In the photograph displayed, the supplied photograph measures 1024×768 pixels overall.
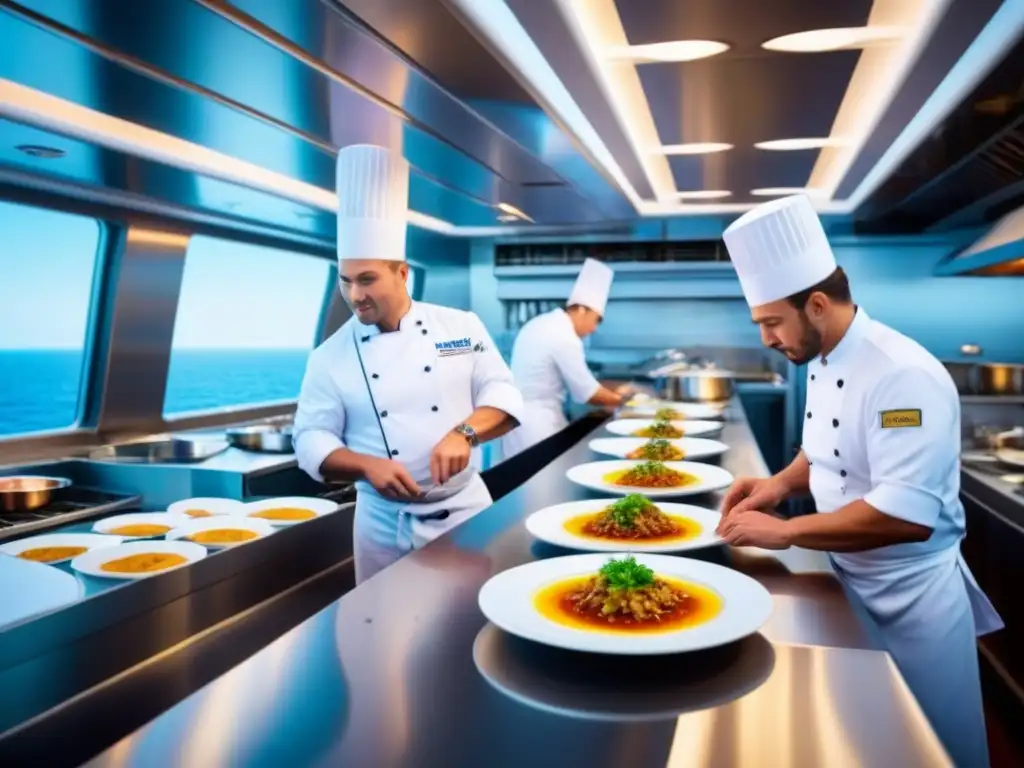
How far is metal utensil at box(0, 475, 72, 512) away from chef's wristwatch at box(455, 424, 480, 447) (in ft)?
5.51

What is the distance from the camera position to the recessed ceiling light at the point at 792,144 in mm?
3758

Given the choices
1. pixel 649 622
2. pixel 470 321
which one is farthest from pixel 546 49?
pixel 649 622

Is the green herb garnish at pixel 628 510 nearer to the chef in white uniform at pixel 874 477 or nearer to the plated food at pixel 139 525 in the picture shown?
the chef in white uniform at pixel 874 477

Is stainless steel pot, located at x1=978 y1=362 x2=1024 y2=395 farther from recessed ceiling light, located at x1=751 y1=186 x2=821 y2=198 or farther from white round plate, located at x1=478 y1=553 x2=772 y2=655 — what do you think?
white round plate, located at x1=478 y1=553 x2=772 y2=655

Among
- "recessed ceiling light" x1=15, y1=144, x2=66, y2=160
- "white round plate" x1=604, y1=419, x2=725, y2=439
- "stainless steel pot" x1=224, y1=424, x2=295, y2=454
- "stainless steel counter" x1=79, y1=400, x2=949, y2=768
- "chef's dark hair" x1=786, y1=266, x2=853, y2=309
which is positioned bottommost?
"stainless steel pot" x1=224, y1=424, x2=295, y2=454

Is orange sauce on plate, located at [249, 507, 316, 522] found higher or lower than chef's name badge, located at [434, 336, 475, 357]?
lower

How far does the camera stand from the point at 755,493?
1.86 m

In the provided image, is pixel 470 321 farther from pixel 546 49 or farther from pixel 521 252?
pixel 521 252

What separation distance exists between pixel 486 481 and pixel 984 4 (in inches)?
81.4

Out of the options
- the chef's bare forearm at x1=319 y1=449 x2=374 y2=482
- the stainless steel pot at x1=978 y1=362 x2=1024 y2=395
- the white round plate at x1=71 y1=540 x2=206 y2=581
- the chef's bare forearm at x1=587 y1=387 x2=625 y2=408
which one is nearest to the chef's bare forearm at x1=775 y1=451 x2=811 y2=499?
the chef's bare forearm at x1=319 y1=449 x2=374 y2=482

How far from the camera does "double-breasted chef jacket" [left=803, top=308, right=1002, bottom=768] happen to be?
62.6 inches

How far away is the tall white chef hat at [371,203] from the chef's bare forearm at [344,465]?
62cm

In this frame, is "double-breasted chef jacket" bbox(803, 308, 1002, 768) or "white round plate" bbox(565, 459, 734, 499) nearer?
"double-breasted chef jacket" bbox(803, 308, 1002, 768)

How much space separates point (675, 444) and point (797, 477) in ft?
2.68
